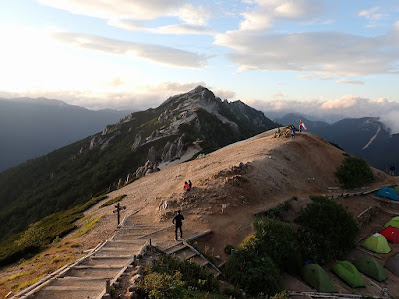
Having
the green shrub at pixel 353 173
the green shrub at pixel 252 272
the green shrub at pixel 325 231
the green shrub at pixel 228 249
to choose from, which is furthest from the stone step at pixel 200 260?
the green shrub at pixel 353 173

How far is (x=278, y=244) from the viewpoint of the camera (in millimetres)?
21531

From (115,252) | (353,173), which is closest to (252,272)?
(115,252)

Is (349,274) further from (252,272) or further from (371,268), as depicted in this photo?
(252,272)

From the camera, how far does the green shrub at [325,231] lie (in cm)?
2531

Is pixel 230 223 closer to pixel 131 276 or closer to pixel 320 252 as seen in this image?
pixel 320 252

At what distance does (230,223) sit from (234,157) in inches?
837

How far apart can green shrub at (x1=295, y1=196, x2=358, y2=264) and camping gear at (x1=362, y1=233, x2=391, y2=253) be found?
2311 mm

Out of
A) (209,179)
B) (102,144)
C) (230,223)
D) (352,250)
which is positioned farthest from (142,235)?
(102,144)

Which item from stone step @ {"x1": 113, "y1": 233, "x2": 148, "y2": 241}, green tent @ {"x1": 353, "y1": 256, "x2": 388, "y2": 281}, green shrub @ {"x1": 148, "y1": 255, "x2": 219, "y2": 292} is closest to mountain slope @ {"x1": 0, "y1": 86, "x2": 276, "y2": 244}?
Result: stone step @ {"x1": 113, "y1": 233, "x2": 148, "y2": 241}

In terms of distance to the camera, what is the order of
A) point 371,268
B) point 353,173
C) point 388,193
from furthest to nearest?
1. point 353,173
2. point 388,193
3. point 371,268

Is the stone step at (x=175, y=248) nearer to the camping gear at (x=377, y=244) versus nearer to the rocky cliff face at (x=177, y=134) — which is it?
the camping gear at (x=377, y=244)

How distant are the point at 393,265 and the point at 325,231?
7812 mm

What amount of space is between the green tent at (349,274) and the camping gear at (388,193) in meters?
20.5

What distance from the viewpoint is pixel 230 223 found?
25.0 m
